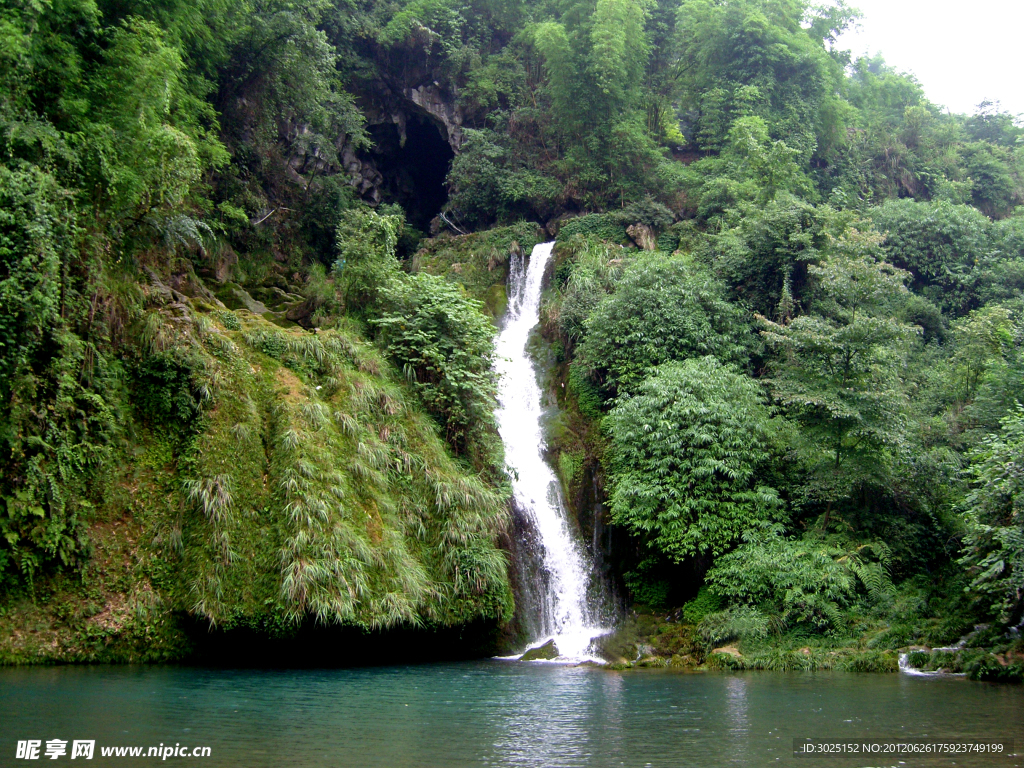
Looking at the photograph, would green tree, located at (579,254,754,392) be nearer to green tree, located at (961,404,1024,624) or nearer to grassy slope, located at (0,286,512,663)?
grassy slope, located at (0,286,512,663)

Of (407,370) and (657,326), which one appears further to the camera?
(657,326)

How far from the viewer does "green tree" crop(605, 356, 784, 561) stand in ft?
53.7

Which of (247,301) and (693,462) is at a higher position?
(247,301)

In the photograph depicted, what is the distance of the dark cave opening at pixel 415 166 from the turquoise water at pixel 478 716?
27.7 metres

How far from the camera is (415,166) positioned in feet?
121

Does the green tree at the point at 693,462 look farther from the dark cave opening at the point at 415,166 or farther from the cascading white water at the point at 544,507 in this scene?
the dark cave opening at the point at 415,166

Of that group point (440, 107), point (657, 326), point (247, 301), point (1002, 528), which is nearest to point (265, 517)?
point (247, 301)

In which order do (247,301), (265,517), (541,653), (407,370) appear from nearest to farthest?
(265,517), (541,653), (407,370), (247,301)

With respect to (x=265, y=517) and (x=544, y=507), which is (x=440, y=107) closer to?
(x=544, y=507)

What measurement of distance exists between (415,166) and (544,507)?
2397 centimetres

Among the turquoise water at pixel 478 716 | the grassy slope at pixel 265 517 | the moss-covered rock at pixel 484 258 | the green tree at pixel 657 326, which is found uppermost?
the moss-covered rock at pixel 484 258

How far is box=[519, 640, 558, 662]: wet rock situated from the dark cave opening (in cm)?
2472

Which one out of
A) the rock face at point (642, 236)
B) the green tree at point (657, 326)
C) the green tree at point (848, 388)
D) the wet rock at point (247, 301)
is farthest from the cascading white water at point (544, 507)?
the wet rock at point (247, 301)

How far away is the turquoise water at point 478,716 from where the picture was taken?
6.50 m
